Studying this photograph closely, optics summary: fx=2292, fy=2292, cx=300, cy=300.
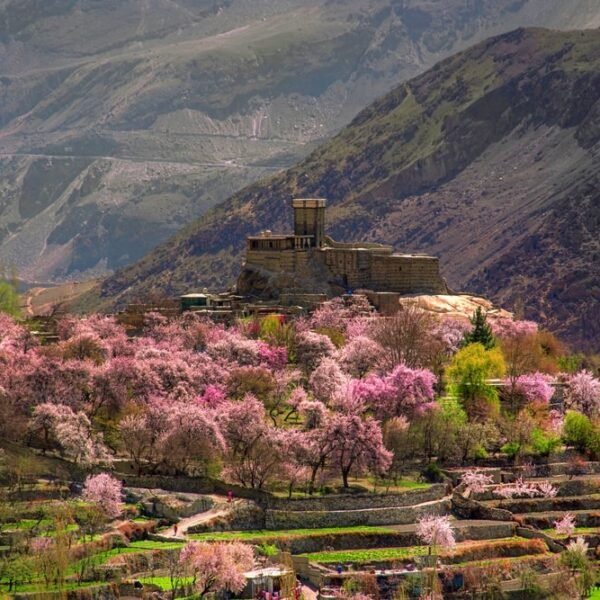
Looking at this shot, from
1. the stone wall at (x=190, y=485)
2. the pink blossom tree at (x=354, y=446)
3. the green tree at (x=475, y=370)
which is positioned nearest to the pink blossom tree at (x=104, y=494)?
the stone wall at (x=190, y=485)

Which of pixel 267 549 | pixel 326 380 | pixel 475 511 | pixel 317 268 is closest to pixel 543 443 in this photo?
pixel 475 511

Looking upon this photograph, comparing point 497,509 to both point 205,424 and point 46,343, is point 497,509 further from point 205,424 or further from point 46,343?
point 46,343

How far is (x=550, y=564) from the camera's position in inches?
4427

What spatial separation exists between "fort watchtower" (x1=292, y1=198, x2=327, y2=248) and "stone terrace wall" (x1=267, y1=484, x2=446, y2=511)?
185ft

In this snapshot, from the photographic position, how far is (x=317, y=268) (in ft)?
562

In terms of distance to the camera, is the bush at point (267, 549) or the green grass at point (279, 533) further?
the green grass at point (279, 533)

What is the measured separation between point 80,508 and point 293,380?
33.2 metres

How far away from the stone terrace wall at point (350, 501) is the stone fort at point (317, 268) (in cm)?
4933

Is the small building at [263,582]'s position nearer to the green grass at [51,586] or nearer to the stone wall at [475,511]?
the green grass at [51,586]

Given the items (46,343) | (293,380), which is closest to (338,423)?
(293,380)

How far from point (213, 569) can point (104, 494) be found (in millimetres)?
13065

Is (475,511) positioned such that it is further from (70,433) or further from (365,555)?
(70,433)

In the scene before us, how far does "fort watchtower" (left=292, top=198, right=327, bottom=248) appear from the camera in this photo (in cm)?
17438

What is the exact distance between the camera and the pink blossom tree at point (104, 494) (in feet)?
365
